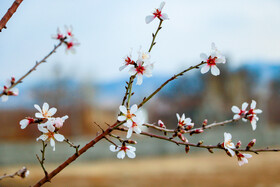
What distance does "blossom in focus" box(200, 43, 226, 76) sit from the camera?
106cm

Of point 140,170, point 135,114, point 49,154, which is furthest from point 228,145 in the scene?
point 49,154

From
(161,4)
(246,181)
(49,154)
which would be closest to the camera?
(161,4)

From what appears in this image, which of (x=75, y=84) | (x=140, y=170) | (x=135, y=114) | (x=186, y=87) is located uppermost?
(x=186, y=87)

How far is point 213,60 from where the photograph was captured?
1.07 m

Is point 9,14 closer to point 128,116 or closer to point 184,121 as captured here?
point 128,116

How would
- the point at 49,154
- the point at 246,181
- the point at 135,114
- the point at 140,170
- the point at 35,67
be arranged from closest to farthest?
1. the point at 135,114
2. the point at 35,67
3. the point at 246,181
4. the point at 140,170
5. the point at 49,154

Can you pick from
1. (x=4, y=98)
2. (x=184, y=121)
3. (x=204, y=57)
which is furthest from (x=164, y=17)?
(x=4, y=98)

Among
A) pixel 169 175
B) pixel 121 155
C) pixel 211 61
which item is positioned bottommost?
pixel 121 155

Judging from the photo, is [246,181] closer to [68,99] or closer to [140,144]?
[140,144]

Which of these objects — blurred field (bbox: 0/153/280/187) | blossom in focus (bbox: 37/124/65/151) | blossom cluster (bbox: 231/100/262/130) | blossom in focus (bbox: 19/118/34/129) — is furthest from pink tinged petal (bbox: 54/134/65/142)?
blurred field (bbox: 0/153/280/187)

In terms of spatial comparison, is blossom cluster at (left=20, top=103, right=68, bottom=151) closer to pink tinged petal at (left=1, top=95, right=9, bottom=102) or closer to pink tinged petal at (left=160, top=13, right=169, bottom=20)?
pink tinged petal at (left=1, top=95, right=9, bottom=102)

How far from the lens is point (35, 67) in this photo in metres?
1.35

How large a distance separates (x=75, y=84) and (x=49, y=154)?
7676 millimetres

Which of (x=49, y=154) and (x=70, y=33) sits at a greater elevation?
(x=49, y=154)
